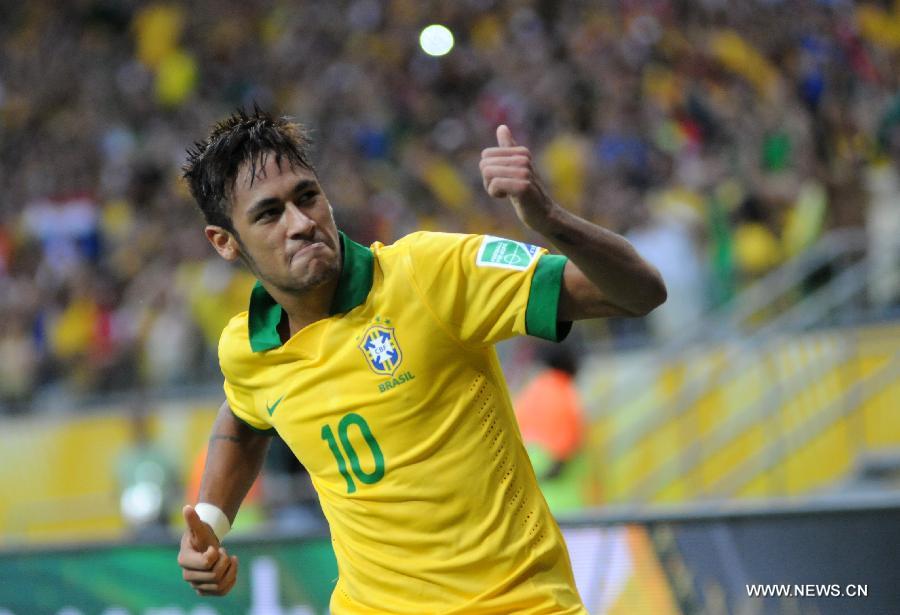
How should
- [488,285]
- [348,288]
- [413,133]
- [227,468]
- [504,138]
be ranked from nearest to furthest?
1. [504,138]
2. [488,285]
3. [348,288]
4. [227,468]
5. [413,133]

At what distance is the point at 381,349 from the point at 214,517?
0.92 meters

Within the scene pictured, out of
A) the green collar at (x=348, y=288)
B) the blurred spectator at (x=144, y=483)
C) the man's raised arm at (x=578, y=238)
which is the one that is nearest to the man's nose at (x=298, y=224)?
the green collar at (x=348, y=288)

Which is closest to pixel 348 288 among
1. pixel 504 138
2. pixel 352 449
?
pixel 352 449

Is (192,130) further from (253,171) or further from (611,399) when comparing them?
(253,171)

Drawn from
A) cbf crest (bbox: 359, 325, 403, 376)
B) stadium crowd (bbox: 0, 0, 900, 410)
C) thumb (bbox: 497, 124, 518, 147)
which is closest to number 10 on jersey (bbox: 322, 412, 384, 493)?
cbf crest (bbox: 359, 325, 403, 376)

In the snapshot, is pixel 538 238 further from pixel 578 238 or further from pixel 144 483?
pixel 578 238

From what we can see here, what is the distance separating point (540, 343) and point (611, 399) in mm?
1219

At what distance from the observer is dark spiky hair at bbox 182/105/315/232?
3.99 metres

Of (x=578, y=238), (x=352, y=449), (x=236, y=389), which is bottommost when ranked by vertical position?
(x=352, y=449)

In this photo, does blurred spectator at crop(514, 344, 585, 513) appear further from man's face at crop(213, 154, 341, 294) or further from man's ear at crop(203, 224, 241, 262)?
man's face at crop(213, 154, 341, 294)

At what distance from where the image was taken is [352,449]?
12.8 ft

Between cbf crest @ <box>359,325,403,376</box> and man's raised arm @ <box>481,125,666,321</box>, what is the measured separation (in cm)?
63

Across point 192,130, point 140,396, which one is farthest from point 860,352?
point 192,130

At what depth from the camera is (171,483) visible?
11633mm
